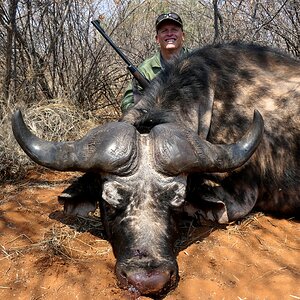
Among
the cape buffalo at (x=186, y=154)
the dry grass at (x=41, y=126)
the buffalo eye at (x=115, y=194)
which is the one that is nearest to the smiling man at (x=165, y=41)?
the dry grass at (x=41, y=126)

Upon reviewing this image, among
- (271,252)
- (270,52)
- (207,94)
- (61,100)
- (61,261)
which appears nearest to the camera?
(61,261)

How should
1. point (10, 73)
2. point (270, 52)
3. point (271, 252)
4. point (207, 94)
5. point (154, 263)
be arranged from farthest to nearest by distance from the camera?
point (10, 73), point (270, 52), point (207, 94), point (271, 252), point (154, 263)

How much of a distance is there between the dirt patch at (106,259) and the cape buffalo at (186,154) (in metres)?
0.20

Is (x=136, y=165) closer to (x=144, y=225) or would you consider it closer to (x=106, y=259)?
(x=144, y=225)

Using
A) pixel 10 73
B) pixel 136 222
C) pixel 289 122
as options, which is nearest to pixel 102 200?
pixel 136 222

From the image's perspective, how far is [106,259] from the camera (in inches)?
136

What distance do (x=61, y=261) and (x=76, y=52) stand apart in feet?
15.7

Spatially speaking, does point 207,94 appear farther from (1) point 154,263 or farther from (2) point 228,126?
(1) point 154,263

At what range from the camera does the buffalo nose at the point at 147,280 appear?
2.72 metres

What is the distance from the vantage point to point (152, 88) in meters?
4.25

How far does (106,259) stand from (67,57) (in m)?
4.77

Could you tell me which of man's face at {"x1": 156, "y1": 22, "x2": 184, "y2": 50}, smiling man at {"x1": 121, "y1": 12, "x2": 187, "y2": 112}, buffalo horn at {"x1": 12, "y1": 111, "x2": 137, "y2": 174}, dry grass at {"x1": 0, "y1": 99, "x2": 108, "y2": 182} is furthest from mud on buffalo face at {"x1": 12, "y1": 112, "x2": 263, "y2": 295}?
man's face at {"x1": 156, "y1": 22, "x2": 184, "y2": 50}

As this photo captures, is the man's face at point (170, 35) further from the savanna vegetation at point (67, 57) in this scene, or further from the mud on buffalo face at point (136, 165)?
the mud on buffalo face at point (136, 165)

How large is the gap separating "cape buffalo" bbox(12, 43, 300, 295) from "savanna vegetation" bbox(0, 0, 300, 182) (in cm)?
230
